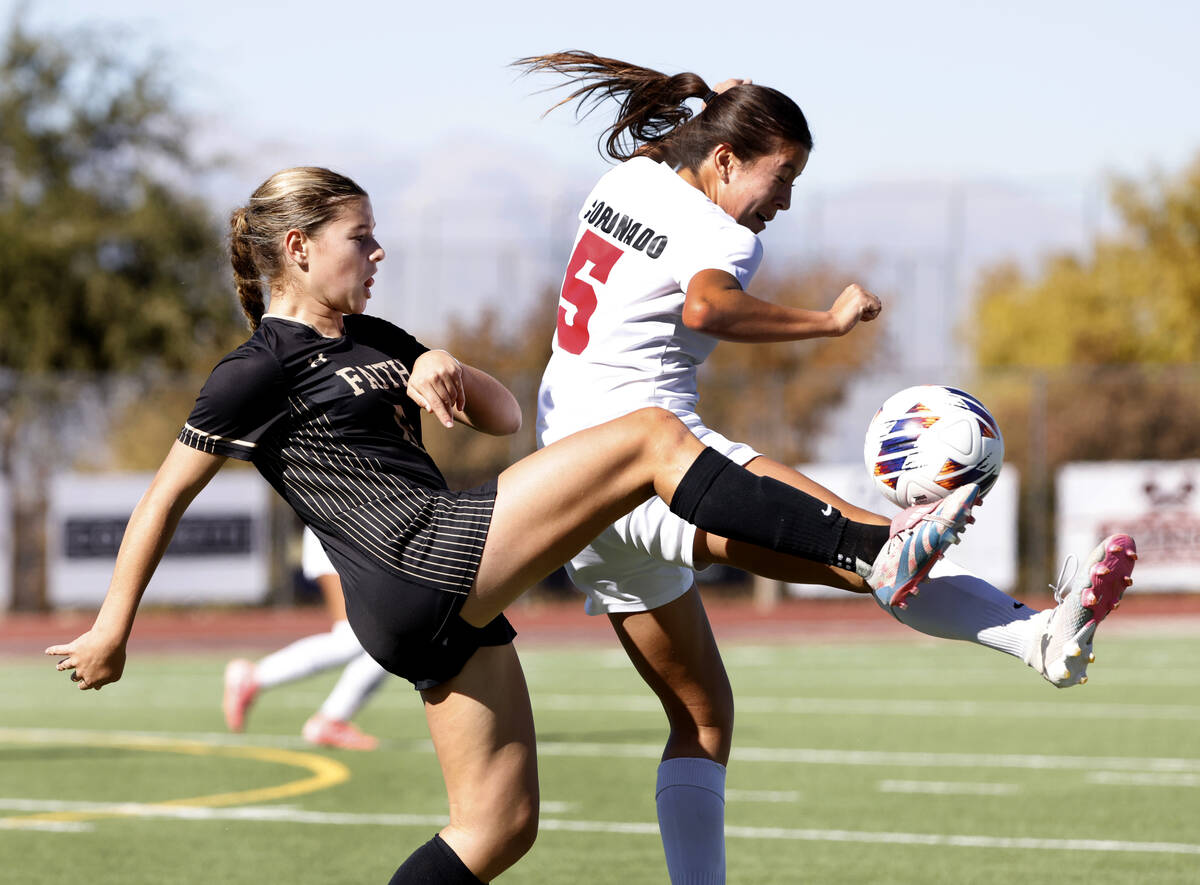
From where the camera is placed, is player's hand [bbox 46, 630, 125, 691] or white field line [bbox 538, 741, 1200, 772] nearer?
player's hand [bbox 46, 630, 125, 691]

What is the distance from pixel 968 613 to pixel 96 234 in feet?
81.2

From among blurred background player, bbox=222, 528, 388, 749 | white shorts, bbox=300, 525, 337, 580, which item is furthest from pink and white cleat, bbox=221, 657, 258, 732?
white shorts, bbox=300, 525, 337, 580

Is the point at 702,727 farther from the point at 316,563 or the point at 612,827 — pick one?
the point at 316,563

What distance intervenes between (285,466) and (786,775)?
537 centimetres

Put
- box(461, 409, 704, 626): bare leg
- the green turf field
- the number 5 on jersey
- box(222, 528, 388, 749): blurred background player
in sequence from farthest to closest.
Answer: box(222, 528, 388, 749): blurred background player → the green turf field → the number 5 on jersey → box(461, 409, 704, 626): bare leg

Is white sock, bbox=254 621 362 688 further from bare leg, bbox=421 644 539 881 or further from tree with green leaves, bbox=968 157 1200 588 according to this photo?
tree with green leaves, bbox=968 157 1200 588

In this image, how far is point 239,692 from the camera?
9328 mm

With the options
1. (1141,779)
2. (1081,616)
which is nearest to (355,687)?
(1141,779)

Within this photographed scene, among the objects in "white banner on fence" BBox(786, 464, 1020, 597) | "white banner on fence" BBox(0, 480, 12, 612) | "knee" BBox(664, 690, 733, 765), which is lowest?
"white banner on fence" BBox(0, 480, 12, 612)

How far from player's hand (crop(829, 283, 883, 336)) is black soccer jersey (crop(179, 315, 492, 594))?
902 millimetres

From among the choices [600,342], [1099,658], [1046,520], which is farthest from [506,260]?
[600,342]

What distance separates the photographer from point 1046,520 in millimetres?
22266

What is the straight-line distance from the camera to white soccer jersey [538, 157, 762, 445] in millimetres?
4363

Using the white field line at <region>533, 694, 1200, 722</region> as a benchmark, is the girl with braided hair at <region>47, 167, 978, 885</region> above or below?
above
